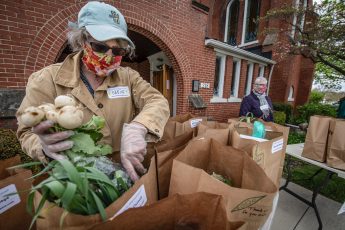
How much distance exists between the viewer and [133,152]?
788mm

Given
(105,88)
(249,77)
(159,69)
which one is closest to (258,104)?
(105,88)

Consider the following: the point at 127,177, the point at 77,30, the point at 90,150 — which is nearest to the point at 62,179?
the point at 90,150

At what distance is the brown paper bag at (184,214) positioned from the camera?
529 millimetres

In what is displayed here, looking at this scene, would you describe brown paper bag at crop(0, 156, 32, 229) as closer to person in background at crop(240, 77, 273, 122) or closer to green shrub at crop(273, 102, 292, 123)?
person in background at crop(240, 77, 273, 122)

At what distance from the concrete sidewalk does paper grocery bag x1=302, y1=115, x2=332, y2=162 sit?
88 cm

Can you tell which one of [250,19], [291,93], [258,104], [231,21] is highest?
[231,21]

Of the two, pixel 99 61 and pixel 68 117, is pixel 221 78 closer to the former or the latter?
pixel 99 61

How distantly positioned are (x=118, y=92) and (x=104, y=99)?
3.6 inches

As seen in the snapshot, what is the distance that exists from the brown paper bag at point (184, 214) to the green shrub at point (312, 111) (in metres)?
10.9

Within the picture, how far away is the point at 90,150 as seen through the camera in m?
0.65

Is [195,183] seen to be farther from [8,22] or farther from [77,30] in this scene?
[8,22]

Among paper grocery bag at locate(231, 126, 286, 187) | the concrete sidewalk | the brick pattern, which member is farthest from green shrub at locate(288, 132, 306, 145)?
paper grocery bag at locate(231, 126, 286, 187)

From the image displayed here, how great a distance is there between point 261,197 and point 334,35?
6.83m

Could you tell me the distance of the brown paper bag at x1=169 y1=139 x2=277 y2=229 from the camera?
66cm
